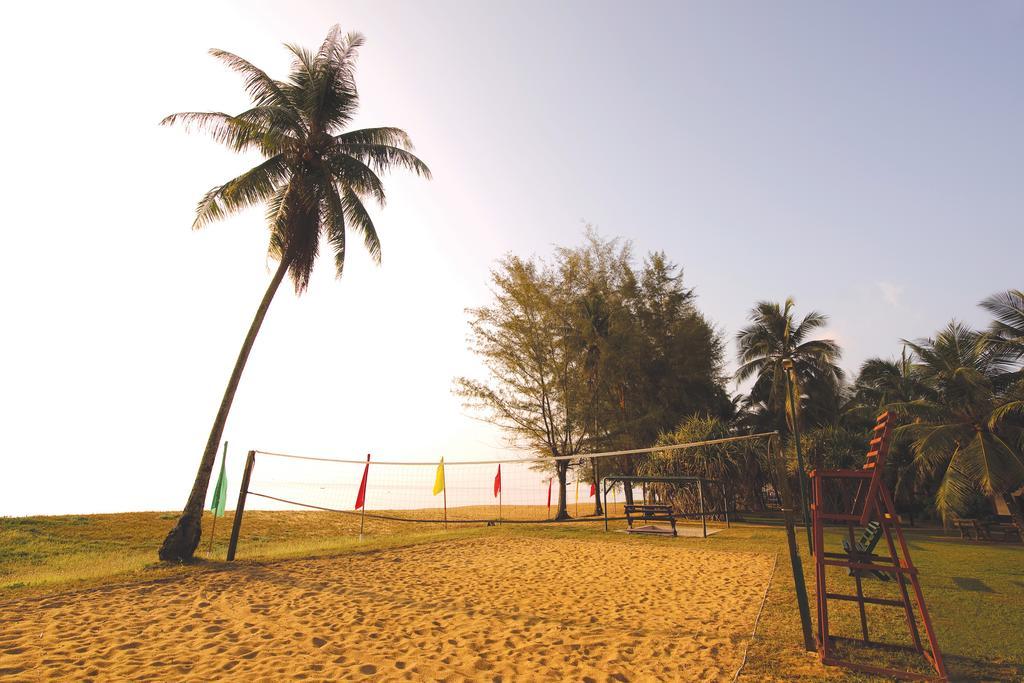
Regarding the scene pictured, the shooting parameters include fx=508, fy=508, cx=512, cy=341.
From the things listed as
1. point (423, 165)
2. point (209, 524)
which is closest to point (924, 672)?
point (423, 165)

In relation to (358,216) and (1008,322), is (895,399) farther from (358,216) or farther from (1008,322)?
(358,216)

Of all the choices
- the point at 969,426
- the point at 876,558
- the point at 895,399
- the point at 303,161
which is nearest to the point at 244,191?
the point at 303,161

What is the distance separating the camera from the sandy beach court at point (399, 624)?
13.9ft

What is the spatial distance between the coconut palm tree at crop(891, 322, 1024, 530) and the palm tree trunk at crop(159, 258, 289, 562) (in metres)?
18.9

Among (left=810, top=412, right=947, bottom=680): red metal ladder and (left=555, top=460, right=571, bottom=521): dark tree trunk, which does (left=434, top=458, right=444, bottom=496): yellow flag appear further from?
(left=810, top=412, right=947, bottom=680): red metal ladder

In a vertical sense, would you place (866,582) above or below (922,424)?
below

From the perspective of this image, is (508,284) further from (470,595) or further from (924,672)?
(924,672)

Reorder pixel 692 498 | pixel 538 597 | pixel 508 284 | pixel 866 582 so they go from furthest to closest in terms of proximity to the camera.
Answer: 1. pixel 508 284
2. pixel 692 498
3. pixel 866 582
4. pixel 538 597

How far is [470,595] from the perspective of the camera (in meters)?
6.76

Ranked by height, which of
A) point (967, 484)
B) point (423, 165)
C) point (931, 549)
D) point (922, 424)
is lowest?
point (931, 549)

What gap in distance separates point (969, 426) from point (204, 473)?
2088 centimetres

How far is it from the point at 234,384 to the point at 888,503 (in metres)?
11.0

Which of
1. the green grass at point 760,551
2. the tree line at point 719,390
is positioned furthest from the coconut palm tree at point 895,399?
the green grass at point 760,551

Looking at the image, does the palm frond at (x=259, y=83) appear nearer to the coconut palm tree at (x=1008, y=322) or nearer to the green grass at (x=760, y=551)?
the green grass at (x=760, y=551)
